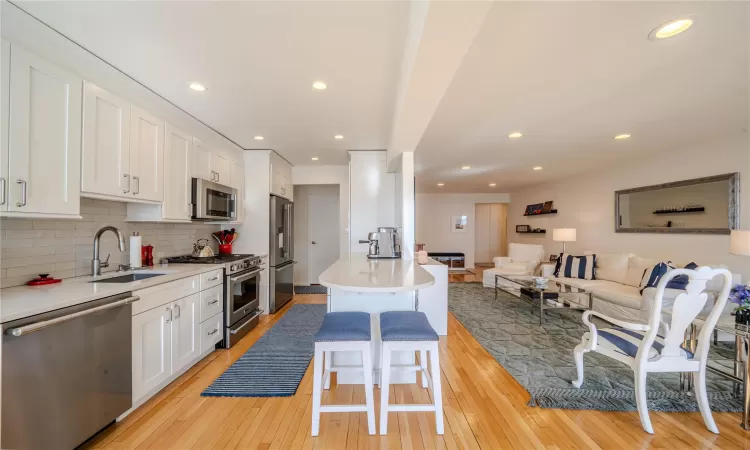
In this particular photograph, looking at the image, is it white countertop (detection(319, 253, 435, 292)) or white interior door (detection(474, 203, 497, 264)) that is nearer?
white countertop (detection(319, 253, 435, 292))

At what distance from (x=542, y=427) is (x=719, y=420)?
1199 millimetres

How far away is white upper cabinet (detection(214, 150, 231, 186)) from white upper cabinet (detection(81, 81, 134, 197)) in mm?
1303

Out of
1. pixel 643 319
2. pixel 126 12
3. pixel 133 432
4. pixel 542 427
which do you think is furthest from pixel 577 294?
pixel 126 12

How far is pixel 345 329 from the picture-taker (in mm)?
1845

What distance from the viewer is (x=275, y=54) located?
194 cm

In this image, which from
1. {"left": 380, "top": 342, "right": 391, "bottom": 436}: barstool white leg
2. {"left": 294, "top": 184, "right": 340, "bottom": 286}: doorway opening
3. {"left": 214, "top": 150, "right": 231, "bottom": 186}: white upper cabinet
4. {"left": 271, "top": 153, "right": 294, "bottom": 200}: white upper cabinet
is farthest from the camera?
{"left": 294, "top": 184, "right": 340, "bottom": 286}: doorway opening

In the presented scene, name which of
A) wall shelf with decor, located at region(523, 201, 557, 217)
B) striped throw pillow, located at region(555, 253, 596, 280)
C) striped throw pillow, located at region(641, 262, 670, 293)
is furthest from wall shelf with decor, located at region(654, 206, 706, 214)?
wall shelf with decor, located at region(523, 201, 557, 217)

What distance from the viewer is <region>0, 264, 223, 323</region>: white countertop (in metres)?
1.39

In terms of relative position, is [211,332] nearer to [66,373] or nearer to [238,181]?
[66,373]

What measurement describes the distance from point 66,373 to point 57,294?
0.43 metres

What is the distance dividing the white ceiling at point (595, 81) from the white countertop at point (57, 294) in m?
2.59

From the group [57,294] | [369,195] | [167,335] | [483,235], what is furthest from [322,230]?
[483,235]

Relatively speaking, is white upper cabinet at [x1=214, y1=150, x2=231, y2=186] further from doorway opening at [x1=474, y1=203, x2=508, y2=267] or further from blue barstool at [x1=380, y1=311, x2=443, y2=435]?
doorway opening at [x1=474, y1=203, x2=508, y2=267]

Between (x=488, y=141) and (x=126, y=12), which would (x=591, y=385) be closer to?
(x=488, y=141)
